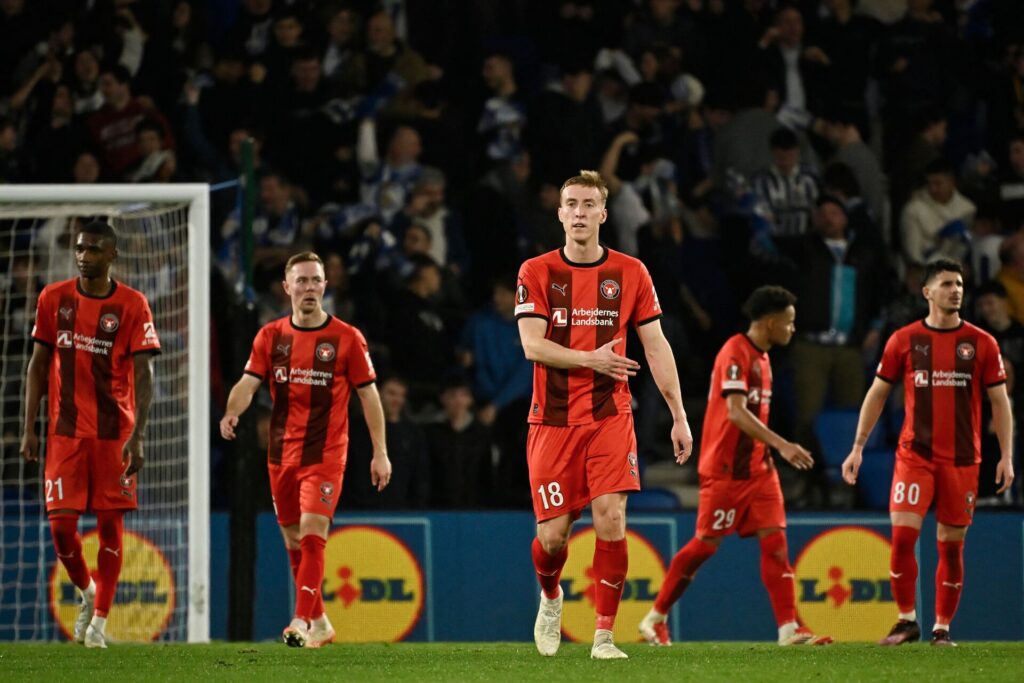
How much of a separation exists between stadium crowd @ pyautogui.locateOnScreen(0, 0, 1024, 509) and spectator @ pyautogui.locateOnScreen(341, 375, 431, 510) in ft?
0.07

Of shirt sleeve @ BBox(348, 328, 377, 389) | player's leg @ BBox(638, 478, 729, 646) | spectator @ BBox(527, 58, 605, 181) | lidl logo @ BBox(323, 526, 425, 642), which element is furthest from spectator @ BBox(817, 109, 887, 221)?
shirt sleeve @ BBox(348, 328, 377, 389)

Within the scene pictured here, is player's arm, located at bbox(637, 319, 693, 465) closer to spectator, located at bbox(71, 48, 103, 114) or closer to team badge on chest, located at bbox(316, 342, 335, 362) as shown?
team badge on chest, located at bbox(316, 342, 335, 362)

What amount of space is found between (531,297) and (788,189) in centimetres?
658

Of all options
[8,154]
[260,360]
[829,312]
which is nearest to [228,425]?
[260,360]

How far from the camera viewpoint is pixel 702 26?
14.5m

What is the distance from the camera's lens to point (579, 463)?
7.14 meters

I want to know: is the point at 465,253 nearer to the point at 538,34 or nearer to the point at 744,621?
the point at 538,34

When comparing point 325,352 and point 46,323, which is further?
point 325,352

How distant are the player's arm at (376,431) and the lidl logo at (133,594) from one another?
2555mm

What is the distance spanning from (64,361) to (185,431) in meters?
2.77

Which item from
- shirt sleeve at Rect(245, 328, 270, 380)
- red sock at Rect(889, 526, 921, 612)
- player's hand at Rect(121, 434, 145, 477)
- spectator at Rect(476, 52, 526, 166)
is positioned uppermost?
spectator at Rect(476, 52, 526, 166)

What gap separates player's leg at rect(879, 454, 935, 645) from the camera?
878cm

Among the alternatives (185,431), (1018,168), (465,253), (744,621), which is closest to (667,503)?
(744,621)

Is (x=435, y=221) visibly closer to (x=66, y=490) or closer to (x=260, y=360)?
(x=260, y=360)
